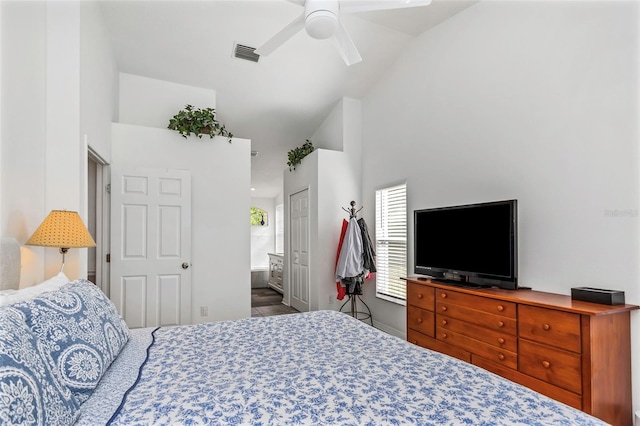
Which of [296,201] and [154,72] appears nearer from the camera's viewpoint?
[154,72]

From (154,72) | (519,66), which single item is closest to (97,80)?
(154,72)

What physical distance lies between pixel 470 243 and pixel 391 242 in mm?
1488

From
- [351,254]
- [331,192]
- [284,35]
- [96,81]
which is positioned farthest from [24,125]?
[331,192]

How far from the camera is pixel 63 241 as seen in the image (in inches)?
82.2

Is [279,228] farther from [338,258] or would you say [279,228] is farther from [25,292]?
[25,292]

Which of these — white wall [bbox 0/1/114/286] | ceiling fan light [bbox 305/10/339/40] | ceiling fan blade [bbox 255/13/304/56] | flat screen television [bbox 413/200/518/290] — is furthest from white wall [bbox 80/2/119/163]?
flat screen television [bbox 413/200/518/290]

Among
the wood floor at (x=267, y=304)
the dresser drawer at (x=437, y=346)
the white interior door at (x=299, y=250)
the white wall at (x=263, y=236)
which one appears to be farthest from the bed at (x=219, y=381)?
the white wall at (x=263, y=236)

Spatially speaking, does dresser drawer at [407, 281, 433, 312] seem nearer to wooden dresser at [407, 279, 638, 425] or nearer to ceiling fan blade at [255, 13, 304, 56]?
wooden dresser at [407, 279, 638, 425]

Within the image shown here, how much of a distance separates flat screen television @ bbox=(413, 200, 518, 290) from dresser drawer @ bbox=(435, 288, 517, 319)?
0.18m

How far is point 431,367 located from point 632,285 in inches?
62.6

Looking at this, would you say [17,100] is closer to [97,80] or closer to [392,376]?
[97,80]

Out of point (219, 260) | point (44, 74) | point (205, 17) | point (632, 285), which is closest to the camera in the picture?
point (632, 285)

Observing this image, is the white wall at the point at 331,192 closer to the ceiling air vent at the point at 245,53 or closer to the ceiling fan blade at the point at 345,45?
the ceiling air vent at the point at 245,53

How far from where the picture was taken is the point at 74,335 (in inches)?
49.4
